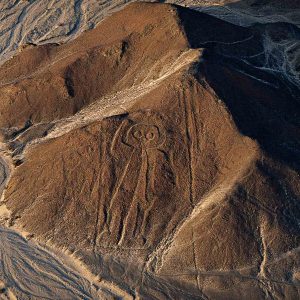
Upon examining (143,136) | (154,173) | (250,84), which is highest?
(143,136)

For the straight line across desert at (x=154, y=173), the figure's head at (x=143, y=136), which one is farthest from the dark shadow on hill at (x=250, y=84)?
the figure's head at (x=143, y=136)

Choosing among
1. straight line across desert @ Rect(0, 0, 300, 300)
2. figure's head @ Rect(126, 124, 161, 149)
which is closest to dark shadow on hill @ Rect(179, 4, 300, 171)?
straight line across desert @ Rect(0, 0, 300, 300)

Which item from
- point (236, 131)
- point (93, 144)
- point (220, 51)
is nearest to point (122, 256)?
point (93, 144)

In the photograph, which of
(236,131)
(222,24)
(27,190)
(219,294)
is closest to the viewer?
(219,294)

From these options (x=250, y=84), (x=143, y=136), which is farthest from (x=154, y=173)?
(x=250, y=84)

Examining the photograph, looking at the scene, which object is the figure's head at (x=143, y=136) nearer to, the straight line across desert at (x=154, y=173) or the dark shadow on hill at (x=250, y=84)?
the straight line across desert at (x=154, y=173)

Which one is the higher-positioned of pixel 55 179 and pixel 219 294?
pixel 55 179

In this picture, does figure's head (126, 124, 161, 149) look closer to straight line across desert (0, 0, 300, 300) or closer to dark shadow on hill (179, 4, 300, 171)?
straight line across desert (0, 0, 300, 300)

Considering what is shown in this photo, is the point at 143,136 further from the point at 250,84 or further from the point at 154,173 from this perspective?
the point at 250,84

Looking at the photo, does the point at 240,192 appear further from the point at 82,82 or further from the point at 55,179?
the point at 82,82
